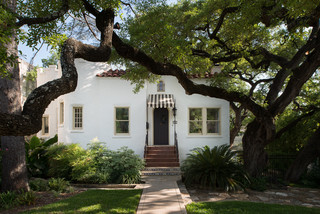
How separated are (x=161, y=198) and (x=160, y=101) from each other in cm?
727

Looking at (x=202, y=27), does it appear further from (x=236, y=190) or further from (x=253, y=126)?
(x=236, y=190)

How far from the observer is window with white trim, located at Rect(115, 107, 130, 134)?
48.7 ft

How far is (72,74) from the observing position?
4297 millimetres

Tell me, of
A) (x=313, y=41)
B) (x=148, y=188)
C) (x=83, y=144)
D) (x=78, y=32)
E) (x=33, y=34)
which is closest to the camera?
(x=33, y=34)

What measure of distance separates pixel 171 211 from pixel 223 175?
4076 mm

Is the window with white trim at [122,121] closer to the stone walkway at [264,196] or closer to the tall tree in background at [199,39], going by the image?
the tall tree in background at [199,39]

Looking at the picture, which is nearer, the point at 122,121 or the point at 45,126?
the point at 122,121

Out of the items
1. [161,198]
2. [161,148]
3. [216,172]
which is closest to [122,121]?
[161,148]

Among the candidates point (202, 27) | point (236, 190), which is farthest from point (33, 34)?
point (236, 190)

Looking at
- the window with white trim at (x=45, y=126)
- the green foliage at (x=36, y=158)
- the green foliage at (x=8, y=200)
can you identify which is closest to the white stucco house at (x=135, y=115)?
the green foliage at (x=36, y=158)

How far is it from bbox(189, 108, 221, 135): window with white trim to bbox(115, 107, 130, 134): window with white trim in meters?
3.70

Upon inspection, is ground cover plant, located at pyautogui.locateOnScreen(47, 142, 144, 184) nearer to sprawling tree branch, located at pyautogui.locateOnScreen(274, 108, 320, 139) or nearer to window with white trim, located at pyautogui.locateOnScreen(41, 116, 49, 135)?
sprawling tree branch, located at pyautogui.locateOnScreen(274, 108, 320, 139)

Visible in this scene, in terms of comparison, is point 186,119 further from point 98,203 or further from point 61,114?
point 98,203

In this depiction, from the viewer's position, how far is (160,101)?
14.2 metres
